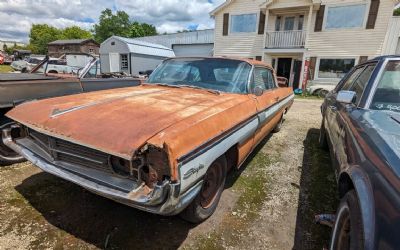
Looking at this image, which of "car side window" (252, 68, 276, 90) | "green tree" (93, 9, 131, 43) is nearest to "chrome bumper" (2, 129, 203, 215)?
"car side window" (252, 68, 276, 90)

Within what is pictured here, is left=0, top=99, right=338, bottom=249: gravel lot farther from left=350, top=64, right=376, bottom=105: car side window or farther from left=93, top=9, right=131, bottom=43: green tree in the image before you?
left=93, top=9, right=131, bottom=43: green tree

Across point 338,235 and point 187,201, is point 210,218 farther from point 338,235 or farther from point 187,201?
point 338,235

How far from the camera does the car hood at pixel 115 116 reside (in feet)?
6.02

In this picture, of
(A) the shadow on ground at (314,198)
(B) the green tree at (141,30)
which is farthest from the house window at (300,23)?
(B) the green tree at (141,30)

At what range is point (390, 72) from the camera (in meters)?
2.64

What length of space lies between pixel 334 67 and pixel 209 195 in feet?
49.3

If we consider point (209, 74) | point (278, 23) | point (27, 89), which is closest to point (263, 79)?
point (209, 74)

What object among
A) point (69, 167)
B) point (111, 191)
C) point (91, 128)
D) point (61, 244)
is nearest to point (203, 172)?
point (111, 191)

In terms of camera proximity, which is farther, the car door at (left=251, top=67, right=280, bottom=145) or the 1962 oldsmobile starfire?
the car door at (left=251, top=67, right=280, bottom=145)

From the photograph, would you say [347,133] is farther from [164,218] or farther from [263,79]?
[263,79]

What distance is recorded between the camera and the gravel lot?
2.29m

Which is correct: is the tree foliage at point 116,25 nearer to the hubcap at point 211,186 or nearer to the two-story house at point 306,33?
the two-story house at point 306,33

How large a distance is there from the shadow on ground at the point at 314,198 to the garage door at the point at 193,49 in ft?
62.1

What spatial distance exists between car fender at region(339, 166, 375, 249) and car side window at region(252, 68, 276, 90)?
2.22 metres
